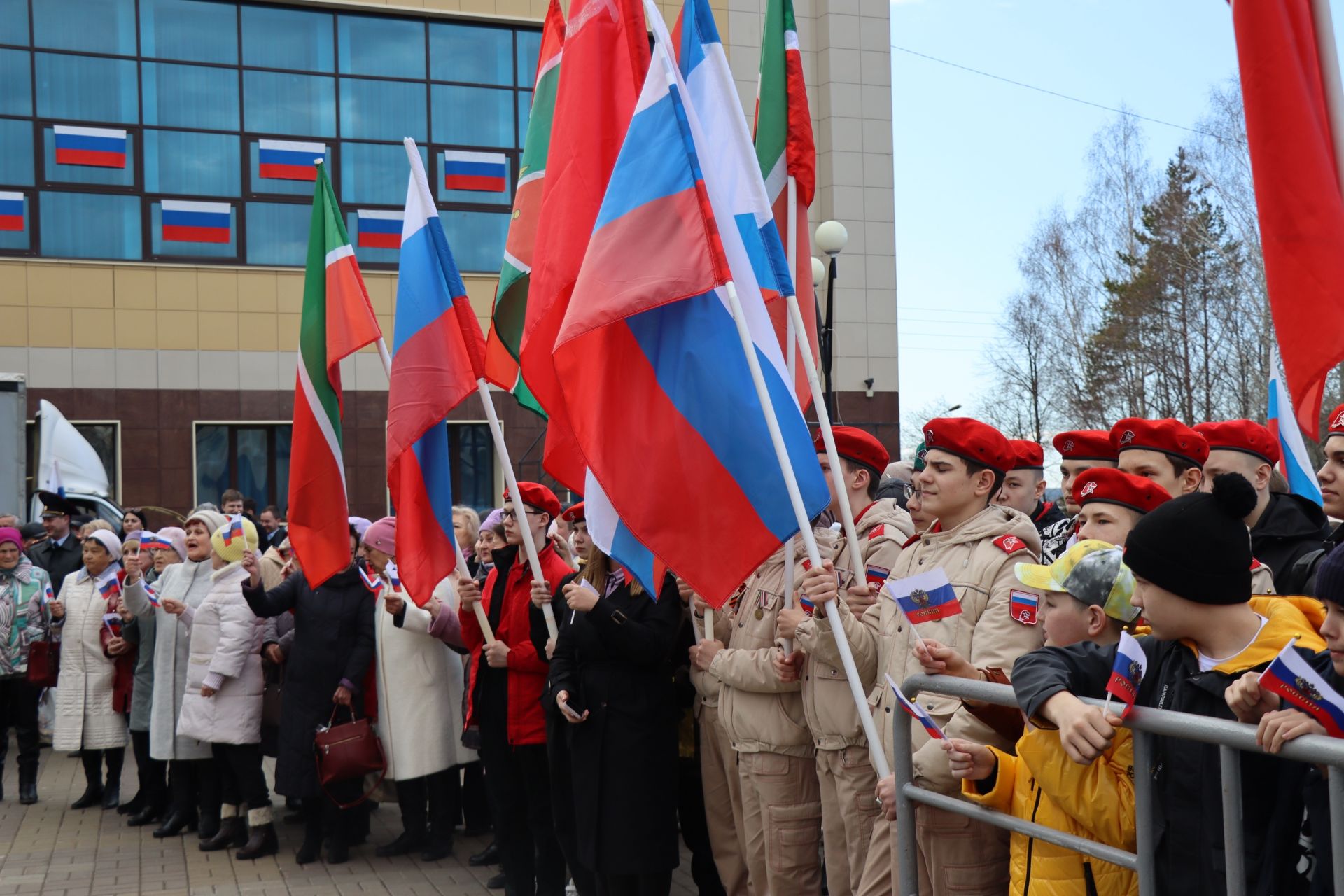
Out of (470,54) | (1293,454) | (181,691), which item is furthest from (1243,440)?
(470,54)

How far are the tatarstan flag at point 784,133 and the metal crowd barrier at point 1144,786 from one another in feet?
6.44

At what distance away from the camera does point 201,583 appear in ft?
29.5

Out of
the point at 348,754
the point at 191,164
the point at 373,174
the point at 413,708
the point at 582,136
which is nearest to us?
the point at 582,136

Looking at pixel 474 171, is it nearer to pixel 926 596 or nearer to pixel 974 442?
pixel 974 442

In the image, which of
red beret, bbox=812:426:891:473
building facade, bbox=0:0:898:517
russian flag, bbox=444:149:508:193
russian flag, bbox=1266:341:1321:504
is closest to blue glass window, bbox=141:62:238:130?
building facade, bbox=0:0:898:517

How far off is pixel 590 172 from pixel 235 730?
187 inches

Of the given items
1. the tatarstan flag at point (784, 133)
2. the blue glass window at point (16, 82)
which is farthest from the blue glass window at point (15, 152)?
the tatarstan flag at point (784, 133)

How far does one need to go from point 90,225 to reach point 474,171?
6429mm

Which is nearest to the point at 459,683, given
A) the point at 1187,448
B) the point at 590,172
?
the point at 590,172

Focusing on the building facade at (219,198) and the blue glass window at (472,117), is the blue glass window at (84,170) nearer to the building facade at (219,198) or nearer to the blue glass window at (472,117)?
the building facade at (219,198)

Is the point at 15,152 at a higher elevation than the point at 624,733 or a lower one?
higher

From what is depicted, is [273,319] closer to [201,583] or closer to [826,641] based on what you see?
[201,583]

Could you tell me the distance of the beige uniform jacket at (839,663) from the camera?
4840 mm

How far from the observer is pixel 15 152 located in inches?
846
